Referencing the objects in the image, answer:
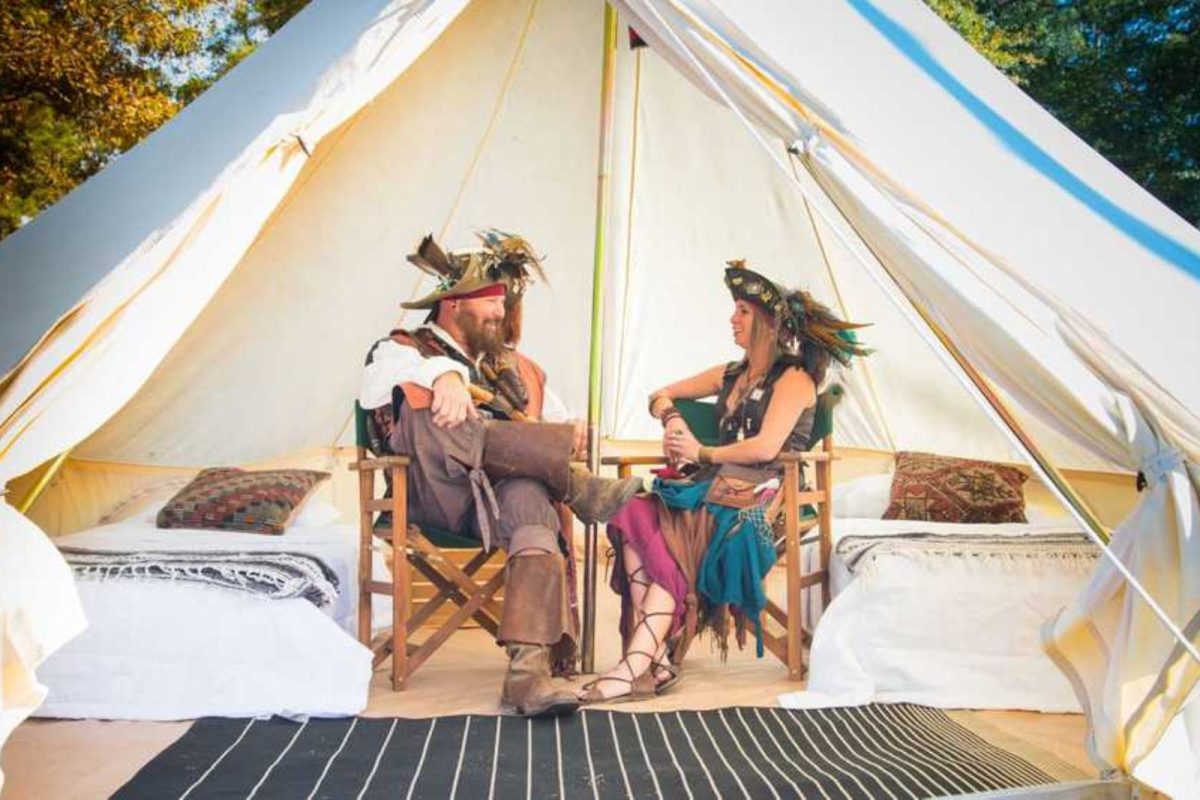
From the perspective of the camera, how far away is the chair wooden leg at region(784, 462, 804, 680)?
148 inches

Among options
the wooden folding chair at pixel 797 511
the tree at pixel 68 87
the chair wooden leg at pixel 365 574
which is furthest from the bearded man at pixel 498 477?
the tree at pixel 68 87

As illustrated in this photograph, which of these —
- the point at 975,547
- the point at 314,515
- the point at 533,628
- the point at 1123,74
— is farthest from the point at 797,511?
the point at 1123,74

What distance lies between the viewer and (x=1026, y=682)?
348 cm

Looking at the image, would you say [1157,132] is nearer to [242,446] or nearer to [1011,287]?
[242,446]

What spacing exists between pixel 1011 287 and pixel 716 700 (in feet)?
5.37

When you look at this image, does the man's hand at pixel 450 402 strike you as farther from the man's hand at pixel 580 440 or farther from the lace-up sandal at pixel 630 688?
the lace-up sandal at pixel 630 688

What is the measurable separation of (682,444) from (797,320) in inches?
20.5

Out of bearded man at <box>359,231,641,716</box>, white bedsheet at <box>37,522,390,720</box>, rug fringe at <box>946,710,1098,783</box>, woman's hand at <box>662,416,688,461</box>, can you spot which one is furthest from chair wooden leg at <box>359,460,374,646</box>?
rug fringe at <box>946,710,1098,783</box>

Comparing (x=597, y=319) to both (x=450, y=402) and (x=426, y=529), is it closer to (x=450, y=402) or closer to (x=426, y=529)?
(x=450, y=402)

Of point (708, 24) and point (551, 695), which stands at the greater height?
point (708, 24)

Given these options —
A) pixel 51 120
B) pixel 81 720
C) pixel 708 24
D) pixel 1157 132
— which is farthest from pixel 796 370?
pixel 1157 132

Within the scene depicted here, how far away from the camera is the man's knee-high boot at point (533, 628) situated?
127 inches

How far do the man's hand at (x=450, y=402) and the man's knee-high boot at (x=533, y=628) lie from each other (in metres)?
0.43

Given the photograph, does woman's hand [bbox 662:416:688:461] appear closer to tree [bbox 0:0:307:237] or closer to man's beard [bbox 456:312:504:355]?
man's beard [bbox 456:312:504:355]
